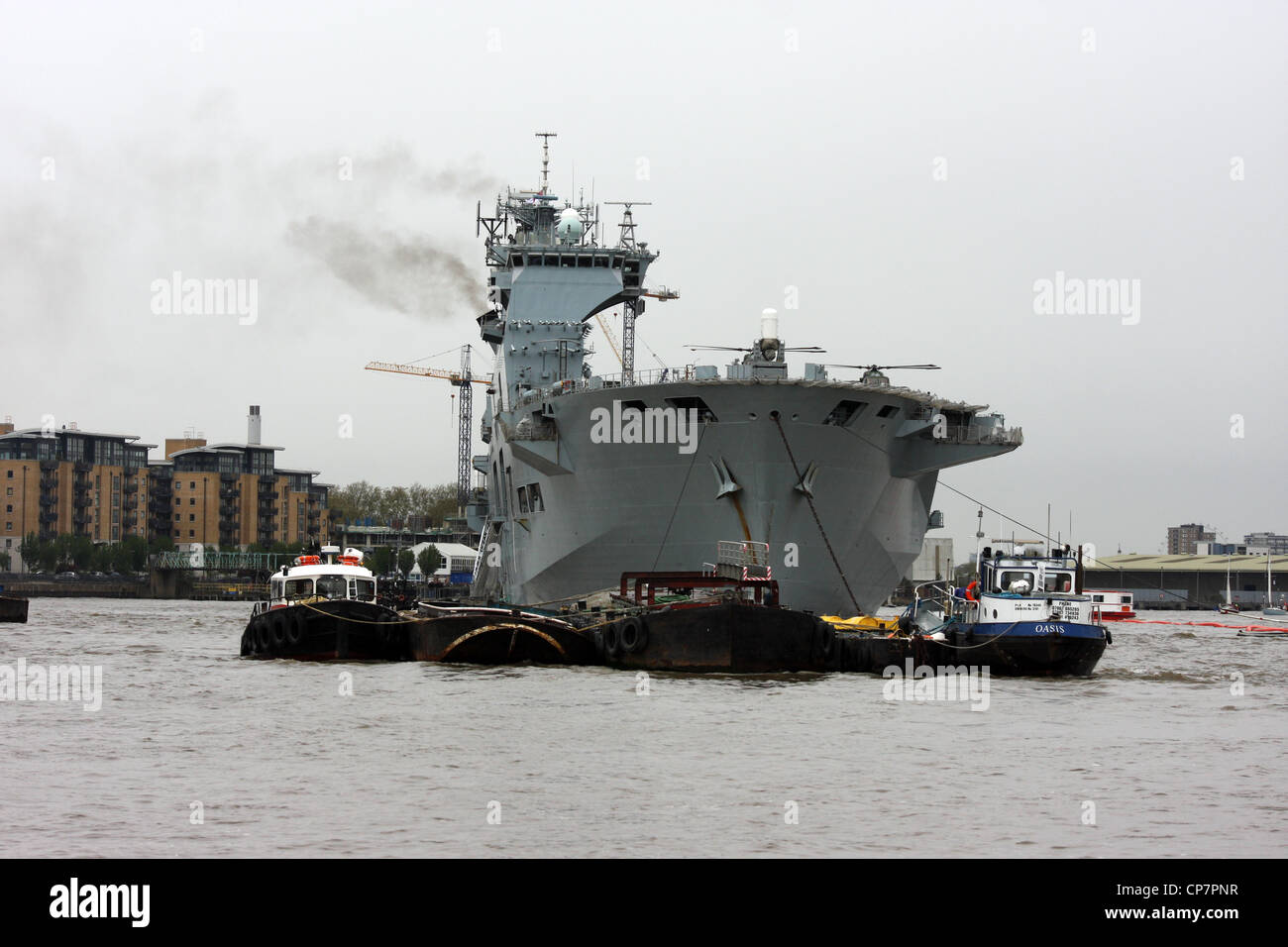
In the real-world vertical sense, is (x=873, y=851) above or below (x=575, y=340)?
below

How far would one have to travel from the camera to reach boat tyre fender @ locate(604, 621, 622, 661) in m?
31.9

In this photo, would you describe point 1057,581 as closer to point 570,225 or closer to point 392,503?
point 570,225

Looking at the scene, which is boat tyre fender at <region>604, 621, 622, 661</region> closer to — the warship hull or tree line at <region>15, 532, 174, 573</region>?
the warship hull

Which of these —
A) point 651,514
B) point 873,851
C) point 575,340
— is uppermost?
point 575,340

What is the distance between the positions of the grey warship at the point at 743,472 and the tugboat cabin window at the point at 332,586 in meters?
6.35

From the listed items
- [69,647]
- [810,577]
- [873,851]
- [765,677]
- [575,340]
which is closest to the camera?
[873,851]

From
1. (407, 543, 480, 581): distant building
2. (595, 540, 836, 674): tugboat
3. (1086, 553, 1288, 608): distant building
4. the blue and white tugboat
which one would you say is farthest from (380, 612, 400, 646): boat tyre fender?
(1086, 553, 1288, 608): distant building

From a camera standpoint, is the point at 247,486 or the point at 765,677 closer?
the point at 765,677

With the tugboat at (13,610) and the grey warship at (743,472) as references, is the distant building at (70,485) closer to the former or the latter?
the tugboat at (13,610)

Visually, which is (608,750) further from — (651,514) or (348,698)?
(651,514)

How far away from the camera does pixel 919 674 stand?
30922 millimetres

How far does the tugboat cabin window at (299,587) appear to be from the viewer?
38.1m
